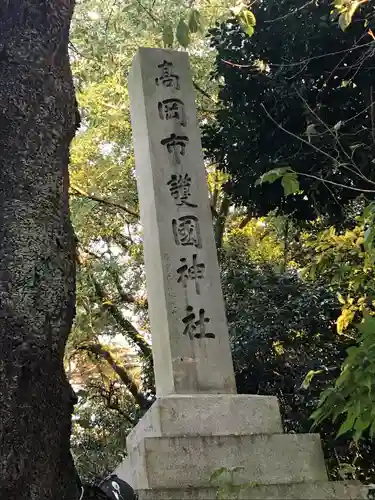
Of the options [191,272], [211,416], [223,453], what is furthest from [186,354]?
[223,453]

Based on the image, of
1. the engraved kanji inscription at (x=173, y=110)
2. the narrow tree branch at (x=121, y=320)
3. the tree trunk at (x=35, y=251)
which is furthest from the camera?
the narrow tree branch at (x=121, y=320)

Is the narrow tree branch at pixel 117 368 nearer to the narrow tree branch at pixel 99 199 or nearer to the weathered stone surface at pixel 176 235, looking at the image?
the narrow tree branch at pixel 99 199

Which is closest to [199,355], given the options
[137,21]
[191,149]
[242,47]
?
[191,149]

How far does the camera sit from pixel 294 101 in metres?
5.73

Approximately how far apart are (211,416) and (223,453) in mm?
288

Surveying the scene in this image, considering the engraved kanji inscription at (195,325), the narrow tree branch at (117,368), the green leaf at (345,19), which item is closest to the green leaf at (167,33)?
the green leaf at (345,19)

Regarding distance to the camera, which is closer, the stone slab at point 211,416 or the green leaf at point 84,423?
the stone slab at point 211,416

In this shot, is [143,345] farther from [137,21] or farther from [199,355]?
[199,355]

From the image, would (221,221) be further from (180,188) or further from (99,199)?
(180,188)

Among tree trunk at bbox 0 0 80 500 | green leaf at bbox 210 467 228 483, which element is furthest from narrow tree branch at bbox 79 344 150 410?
tree trunk at bbox 0 0 80 500

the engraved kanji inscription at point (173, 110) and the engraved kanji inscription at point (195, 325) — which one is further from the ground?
the engraved kanji inscription at point (173, 110)

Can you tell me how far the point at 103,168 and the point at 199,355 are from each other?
6311 millimetres

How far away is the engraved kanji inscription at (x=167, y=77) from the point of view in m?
4.64

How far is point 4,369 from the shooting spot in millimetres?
1575
